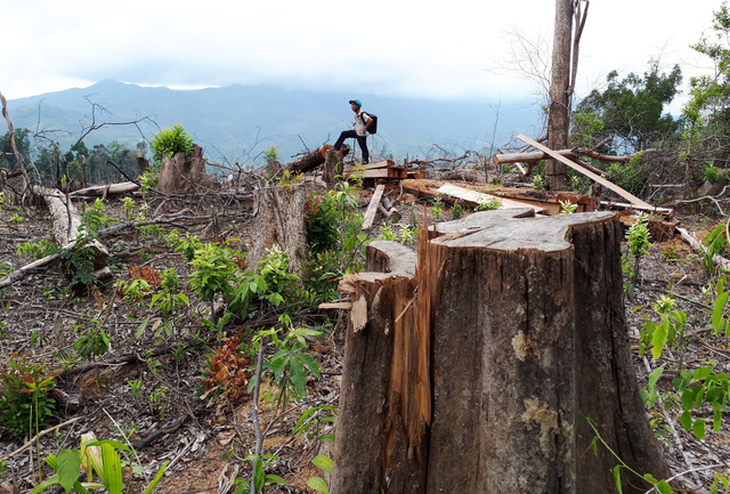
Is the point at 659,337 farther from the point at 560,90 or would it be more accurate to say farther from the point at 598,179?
the point at 560,90

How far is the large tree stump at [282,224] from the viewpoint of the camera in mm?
4133

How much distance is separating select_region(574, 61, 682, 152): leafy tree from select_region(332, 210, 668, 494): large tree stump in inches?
462

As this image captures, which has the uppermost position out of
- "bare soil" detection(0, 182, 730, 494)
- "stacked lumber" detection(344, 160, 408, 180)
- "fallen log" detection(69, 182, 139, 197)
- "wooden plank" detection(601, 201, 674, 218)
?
"stacked lumber" detection(344, 160, 408, 180)

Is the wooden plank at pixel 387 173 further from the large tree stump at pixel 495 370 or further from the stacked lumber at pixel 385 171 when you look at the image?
the large tree stump at pixel 495 370

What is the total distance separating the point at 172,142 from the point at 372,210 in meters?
4.33

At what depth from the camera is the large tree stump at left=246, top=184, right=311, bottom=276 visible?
413 cm

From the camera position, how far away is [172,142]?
8.77m

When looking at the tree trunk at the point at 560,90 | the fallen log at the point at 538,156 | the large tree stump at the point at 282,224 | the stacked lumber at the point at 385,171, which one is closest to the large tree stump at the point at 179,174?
the stacked lumber at the point at 385,171

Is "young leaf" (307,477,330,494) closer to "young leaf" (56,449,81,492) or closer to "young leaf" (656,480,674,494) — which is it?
"young leaf" (56,449,81,492)

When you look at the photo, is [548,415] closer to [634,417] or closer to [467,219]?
[634,417]

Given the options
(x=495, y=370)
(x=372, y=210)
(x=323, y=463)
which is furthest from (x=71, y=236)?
(x=495, y=370)

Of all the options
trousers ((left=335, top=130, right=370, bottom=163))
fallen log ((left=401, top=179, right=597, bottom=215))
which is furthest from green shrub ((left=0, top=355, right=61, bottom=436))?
trousers ((left=335, top=130, right=370, bottom=163))

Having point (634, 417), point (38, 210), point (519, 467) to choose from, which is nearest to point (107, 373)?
point (519, 467)

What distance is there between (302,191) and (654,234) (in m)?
5.52
